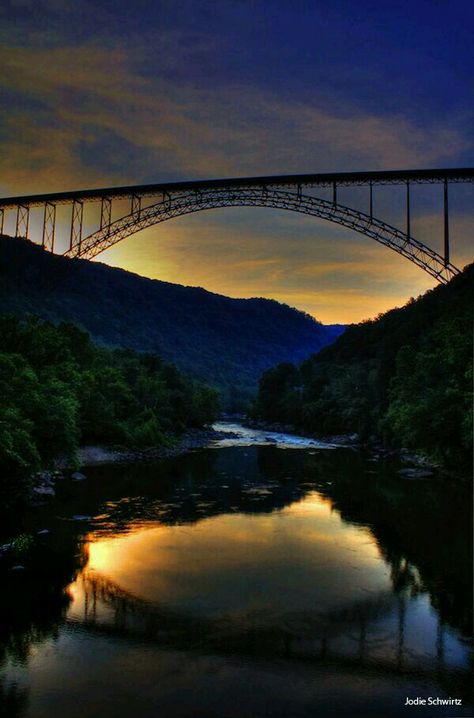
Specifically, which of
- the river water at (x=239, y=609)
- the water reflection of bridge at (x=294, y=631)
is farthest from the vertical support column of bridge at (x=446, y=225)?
the water reflection of bridge at (x=294, y=631)

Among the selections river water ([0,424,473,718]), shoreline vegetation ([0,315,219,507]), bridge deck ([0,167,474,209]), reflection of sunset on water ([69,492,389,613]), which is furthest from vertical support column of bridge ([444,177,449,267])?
shoreline vegetation ([0,315,219,507])

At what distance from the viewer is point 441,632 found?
13.7 m

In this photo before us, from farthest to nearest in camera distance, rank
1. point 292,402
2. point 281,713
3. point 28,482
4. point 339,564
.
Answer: point 292,402, point 28,482, point 339,564, point 281,713

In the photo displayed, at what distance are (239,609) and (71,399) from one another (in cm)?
2319

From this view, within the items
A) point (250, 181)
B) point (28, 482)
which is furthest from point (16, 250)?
point (28, 482)

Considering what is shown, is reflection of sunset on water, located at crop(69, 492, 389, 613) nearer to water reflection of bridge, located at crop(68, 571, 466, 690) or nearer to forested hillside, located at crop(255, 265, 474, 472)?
water reflection of bridge, located at crop(68, 571, 466, 690)

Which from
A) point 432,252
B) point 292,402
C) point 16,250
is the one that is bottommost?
point 292,402

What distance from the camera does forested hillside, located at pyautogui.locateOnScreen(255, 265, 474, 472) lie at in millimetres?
34094

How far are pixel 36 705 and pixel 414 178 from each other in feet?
110

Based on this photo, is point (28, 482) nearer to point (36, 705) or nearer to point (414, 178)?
point (36, 705)

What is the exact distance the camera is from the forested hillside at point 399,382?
34.1 m

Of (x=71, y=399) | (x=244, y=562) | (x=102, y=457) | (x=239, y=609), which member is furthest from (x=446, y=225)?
(x=102, y=457)

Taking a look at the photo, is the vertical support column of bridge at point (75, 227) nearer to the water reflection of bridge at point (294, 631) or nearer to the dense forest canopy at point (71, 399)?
the dense forest canopy at point (71, 399)

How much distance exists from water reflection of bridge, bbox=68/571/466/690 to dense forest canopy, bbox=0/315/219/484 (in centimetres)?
1076
